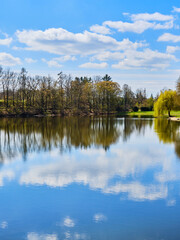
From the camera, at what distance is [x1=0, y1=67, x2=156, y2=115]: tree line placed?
233 ft

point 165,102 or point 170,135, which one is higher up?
point 165,102

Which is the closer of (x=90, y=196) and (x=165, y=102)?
(x=90, y=196)

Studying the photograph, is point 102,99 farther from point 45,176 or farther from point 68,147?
point 45,176

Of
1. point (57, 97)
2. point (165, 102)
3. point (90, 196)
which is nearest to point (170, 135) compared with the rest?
point (90, 196)

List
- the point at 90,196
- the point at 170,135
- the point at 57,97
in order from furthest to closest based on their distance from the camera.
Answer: the point at 57,97 → the point at 170,135 → the point at 90,196

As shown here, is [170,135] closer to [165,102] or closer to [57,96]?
[165,102]

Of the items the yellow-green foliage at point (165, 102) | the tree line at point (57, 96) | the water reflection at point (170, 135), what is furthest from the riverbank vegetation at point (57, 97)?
the water reflection at point (170, 135)

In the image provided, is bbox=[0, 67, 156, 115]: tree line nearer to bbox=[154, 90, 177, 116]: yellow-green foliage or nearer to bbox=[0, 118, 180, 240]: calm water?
bbox=[154, 90, 177, 116]: yellow-green foliage

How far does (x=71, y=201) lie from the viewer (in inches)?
327

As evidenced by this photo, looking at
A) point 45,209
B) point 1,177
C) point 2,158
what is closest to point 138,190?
point 45,209

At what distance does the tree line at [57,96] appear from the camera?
7100cm

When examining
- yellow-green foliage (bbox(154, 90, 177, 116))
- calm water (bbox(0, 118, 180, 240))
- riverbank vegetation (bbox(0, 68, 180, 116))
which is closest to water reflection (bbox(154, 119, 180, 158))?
calm water (bbox(0, 118, 180, 240))

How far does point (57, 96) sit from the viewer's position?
77062mm

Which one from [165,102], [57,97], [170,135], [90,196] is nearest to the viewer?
[90,196]
